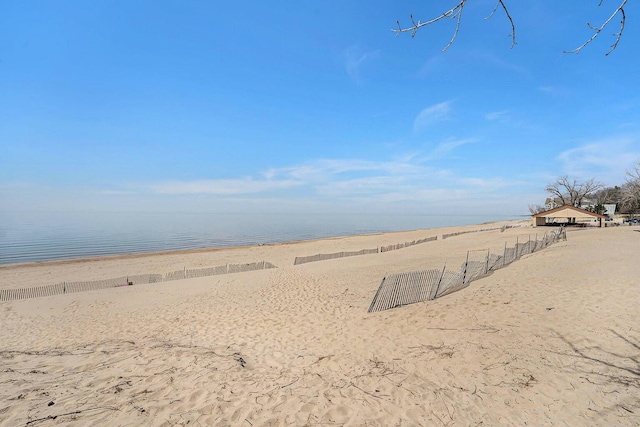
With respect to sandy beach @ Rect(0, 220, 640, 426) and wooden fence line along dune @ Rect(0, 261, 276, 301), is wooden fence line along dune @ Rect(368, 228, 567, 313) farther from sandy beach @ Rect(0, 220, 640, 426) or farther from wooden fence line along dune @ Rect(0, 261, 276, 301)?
wooden fence line along dune @ Rect(0, 261, 276, 301)

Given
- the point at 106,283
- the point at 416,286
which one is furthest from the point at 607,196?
the point at 106,283

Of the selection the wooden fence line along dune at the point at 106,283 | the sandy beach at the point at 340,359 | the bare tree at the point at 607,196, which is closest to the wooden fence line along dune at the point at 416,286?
the sandy beach at the point at 340,359

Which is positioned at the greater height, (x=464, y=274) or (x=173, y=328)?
(x=464, y=274)

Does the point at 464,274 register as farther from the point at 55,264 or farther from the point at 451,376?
the point at 55,264

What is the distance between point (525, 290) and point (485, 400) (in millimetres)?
6899

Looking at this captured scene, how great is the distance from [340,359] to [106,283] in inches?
601

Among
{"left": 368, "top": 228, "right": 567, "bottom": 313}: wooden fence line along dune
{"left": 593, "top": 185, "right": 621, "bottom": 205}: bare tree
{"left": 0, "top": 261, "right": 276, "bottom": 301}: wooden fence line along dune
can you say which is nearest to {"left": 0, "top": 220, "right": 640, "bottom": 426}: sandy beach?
{"left": 368, "top": 228, "right": 567, "bottom": 313}: wooden fence line along dune

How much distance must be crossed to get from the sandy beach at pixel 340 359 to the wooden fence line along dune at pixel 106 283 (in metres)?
2.47

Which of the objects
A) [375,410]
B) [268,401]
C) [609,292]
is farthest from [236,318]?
[609,292]

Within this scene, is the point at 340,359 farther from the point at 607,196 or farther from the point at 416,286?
the point at 607,196

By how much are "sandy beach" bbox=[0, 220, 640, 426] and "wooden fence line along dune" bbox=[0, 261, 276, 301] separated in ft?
8.09

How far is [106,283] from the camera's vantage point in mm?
16375

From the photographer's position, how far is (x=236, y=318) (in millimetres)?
9789

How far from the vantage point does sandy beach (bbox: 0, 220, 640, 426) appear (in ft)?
14.1
